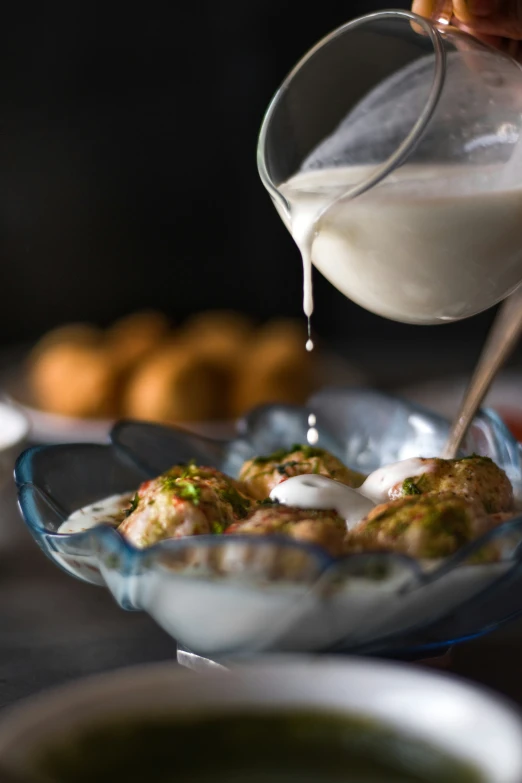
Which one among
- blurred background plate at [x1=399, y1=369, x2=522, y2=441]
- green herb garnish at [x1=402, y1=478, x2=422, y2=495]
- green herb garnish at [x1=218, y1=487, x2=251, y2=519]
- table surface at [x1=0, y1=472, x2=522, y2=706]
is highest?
green herb garnish at [x1=402, y1=478, x2=422, y2=495]

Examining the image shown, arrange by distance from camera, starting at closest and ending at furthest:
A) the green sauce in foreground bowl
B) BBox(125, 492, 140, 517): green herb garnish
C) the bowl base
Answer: the green sauce in foreground bowl < the bowl base < BBox(125, 492, 140, 517): green herb garnish

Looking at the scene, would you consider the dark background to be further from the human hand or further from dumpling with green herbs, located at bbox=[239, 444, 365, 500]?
dumpling with green herbs, located at bbox=[239, 444, 365, 500]

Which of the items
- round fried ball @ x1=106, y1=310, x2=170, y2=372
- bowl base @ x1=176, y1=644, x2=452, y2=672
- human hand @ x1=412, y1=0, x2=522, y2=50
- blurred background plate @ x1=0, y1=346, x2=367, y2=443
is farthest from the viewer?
round fried ball @ x1=106, y1=310, x2=170, y2=372

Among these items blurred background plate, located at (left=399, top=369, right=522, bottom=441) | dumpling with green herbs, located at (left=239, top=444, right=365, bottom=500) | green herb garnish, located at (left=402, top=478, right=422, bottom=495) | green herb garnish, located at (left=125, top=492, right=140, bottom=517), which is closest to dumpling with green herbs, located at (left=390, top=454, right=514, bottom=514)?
green herb garnish, located at (left=402, top=478, right=422, bottom=495)

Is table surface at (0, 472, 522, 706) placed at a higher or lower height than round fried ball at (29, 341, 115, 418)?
higher

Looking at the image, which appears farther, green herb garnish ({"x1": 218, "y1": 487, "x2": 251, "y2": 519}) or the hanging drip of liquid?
the hanging drip of liquid

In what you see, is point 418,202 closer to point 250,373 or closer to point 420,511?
point 420,511

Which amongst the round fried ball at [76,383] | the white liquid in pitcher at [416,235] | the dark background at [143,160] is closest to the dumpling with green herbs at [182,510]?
the white liquid in pitcher at [416,235]
